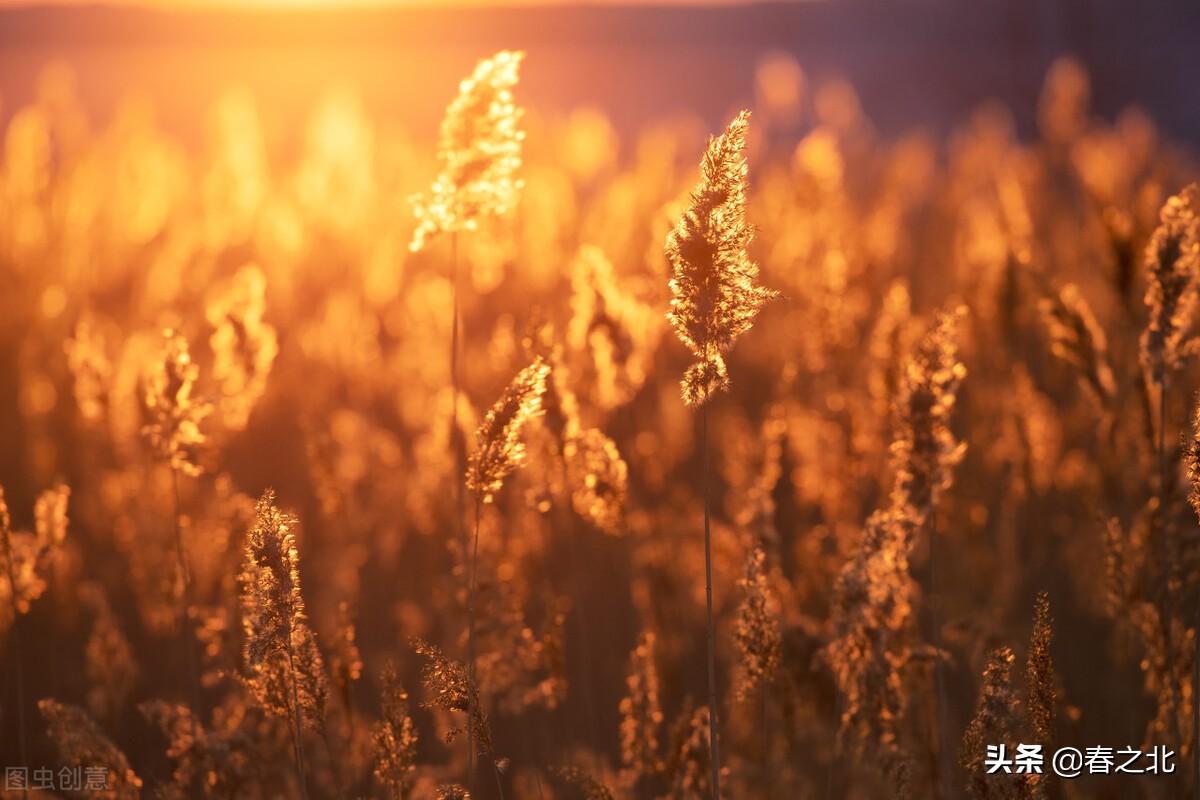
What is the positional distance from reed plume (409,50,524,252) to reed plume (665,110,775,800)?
0.57 metres

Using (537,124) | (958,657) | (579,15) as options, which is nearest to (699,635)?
(958,657)

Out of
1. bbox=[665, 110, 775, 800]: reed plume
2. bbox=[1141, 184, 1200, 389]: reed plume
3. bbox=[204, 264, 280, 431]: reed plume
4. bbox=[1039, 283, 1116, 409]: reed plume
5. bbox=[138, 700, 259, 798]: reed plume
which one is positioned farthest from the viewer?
bbox=[204, 264, 280, 431]: reed plume

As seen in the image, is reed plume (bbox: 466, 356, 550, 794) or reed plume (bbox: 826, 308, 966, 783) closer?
reed plume (bbox: 466, 356, 550, 794)

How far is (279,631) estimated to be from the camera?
7.86ft

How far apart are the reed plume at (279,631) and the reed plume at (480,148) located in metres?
0.73

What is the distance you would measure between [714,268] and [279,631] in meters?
1.11

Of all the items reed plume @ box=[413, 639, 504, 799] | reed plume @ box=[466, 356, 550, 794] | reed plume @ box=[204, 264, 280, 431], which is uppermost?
reed plume @ box=[204, 264, 280, 431]

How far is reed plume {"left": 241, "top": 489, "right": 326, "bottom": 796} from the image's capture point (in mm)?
2318

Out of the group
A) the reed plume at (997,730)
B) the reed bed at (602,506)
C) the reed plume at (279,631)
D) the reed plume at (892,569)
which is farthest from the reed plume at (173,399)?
the reed plume at (997,730)

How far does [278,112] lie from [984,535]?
37521 mm

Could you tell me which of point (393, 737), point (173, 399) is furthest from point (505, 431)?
point (173, 399)

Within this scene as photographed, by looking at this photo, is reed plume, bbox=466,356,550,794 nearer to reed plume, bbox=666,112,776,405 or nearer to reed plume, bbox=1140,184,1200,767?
reed plume, bbox=666,112,776,405

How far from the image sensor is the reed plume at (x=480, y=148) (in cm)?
269

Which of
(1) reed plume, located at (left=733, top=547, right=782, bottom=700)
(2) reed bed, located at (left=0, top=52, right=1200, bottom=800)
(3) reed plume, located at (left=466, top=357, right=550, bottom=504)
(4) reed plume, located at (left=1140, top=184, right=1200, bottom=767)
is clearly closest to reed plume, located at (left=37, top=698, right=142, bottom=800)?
(2) reed bed, located at (left=0, top=52, right=1200, bottom=800)
